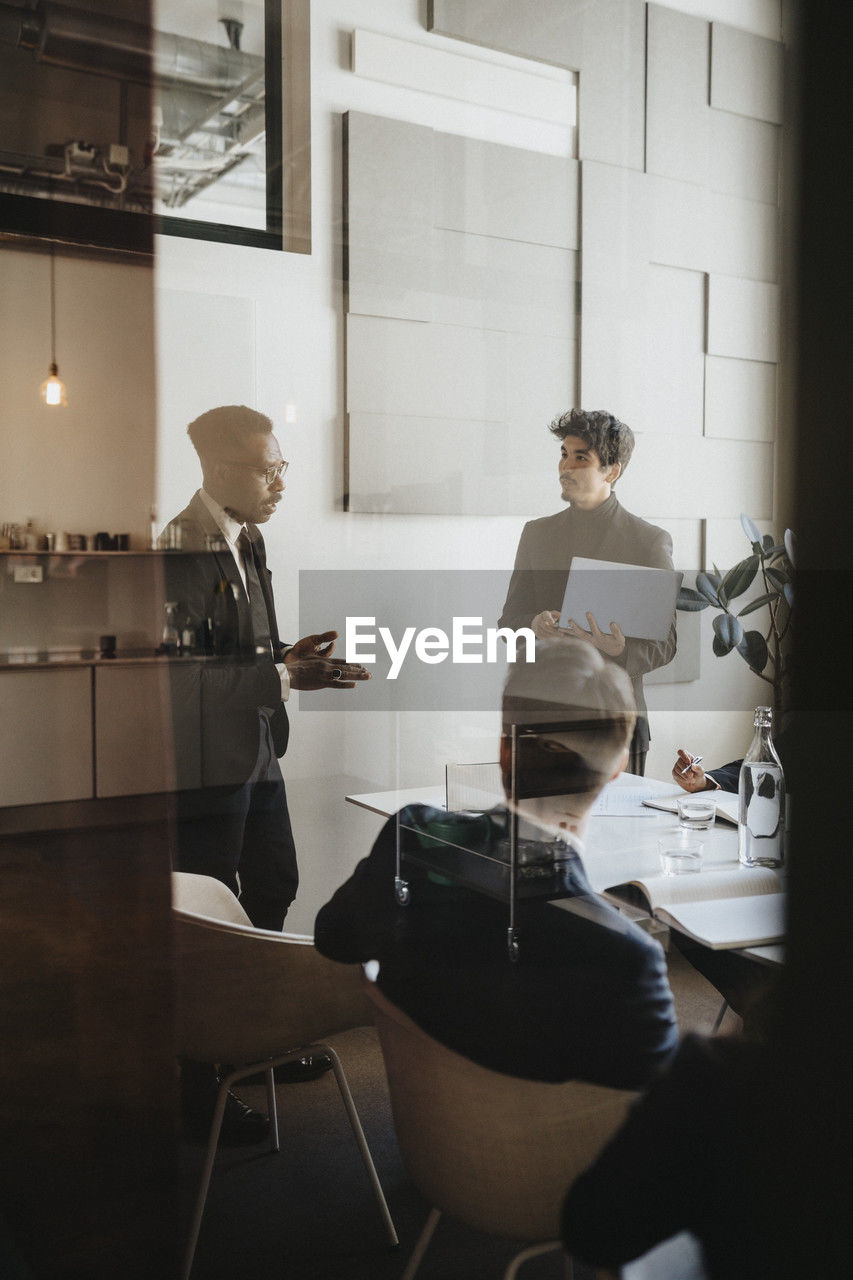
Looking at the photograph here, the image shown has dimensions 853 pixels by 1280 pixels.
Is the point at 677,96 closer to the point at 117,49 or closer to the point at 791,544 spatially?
the point at 791,544

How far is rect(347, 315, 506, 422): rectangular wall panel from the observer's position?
1.47 metres

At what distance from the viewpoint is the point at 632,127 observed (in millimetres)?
1229

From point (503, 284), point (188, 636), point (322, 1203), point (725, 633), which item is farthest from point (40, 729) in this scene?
point (725, 633)

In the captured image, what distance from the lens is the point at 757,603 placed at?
94 cm

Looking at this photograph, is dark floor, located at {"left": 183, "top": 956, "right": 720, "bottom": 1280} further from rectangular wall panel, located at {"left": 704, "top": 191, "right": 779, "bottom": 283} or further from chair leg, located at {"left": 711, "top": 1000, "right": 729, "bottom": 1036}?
rectangular wall panel, located at {"left": 704, "top": 191, "right": 779, "bottom": 283}

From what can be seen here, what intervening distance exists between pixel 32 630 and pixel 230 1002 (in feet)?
11.1

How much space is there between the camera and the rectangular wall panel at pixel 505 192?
135cm

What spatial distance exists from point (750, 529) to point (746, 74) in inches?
17.8

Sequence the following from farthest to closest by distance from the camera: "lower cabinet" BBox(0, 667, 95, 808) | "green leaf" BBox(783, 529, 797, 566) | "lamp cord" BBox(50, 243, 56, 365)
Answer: "lower cabinet" BBox(0, 667, 95, 808), "lamp cord" BBox(50, 243, 56, 365), "green leaf" BBox(783, 529, 797, 566)

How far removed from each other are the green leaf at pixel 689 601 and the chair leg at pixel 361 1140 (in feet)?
3.17

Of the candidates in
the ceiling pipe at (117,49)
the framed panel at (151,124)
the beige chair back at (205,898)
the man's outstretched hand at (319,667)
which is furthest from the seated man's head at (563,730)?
the ceiling pipe at (117,49)

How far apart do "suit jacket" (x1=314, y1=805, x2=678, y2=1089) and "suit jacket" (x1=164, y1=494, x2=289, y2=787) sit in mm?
481

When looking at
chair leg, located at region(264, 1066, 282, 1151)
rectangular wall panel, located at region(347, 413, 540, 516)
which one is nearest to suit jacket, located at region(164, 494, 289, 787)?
rectangular wall panel, located at region(347, 413, 540, 516)

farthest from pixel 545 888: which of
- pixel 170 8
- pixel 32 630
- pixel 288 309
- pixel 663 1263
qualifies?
pixel 32 630
